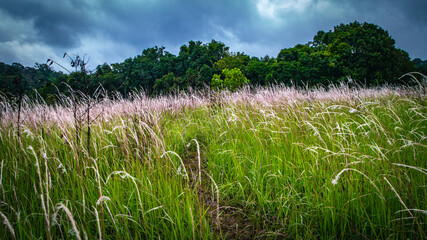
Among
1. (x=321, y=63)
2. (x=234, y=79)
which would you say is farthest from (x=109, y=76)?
(x=321, y=63)

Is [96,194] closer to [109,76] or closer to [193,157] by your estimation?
[193,157]

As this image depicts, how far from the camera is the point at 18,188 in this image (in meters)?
1.58

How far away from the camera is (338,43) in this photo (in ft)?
90.8

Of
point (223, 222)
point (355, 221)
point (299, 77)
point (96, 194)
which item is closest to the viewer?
point (355, 221)

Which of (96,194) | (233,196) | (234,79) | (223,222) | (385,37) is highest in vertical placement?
(385,37)

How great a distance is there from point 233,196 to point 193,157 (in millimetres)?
1165

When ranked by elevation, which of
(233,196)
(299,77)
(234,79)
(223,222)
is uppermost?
(299,77)

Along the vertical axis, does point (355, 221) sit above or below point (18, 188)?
below

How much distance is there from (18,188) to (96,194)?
2.28ft

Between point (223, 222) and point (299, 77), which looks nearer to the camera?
point (223, 222)

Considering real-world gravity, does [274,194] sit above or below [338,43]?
below

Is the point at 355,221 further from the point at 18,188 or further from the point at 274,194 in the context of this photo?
the point at 18,188

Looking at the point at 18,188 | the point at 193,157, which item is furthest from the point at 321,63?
the point at 18,188

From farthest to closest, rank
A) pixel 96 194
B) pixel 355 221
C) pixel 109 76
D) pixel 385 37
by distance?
1. pixel 109 76
2. pixel 385 37
3. pixel 96 194
4. pixel 355 221
